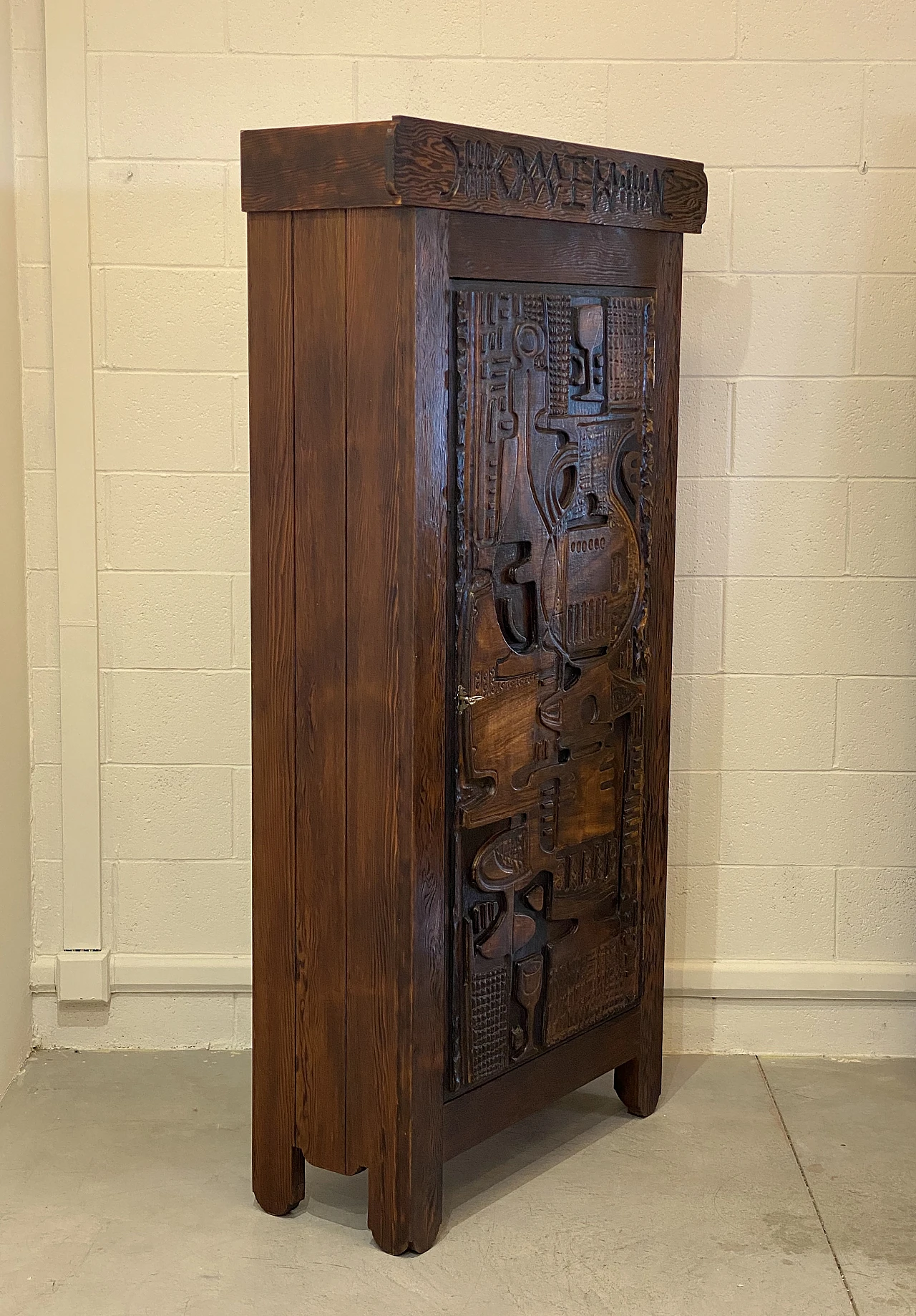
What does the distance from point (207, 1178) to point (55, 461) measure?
4.86ft

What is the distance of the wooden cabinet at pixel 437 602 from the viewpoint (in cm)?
227

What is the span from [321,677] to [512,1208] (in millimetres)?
1046

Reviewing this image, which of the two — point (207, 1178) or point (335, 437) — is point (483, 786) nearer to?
point (335, 437)

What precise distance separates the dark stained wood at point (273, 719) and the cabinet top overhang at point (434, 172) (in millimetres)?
79

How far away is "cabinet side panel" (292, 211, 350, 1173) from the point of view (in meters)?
2.28

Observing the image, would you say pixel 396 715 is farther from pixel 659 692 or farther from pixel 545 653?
pixel 659 692

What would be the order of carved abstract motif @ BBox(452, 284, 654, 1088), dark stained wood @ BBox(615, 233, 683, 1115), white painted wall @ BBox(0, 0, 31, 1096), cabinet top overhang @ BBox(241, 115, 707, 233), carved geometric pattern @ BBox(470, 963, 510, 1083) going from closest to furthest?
cabinet top overhang @ BBox(241, 115, 707, 233) < carved abstract motif @ BBox(452, 284, 654, 1088) < carved geometric pattern @ BBox(470, 963, 510, 1083) < dark stained wood @ BBox(615, 233, 683, 1115) < white painted wall @ BBox(0, 0, 31, 1096)

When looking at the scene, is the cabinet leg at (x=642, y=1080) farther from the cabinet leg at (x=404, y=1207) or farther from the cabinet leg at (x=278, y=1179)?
the cabinet leg at (x=278, y=1179)

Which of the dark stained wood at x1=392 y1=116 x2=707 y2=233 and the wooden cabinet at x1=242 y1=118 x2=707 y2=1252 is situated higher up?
the dark stained wood at x1=392 y1=116 x2=707 y2=233

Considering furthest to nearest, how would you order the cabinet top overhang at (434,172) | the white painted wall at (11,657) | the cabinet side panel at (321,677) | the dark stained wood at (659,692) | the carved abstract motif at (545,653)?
the white painted wall at (11,657), the dark stained wood at (659,692), the carved abstract motif at (545,653), the cabinet side panel at (321,677), the cabinet top overhang at (434,172)

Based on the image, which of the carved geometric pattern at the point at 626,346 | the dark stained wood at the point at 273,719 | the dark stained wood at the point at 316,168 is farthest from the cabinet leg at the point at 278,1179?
the dark stained wood at the point at 316,168

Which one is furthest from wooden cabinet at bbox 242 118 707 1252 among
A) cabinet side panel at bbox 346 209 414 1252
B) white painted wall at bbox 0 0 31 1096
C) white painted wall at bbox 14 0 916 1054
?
white painted wall at bbox 0 0 31 1096

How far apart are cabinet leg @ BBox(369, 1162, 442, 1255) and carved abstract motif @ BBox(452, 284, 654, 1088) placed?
0.19m

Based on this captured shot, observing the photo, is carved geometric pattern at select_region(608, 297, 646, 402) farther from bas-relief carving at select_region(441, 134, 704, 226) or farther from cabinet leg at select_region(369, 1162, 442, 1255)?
cabinet leg at select_region(369, 1162, 442, 1255)
